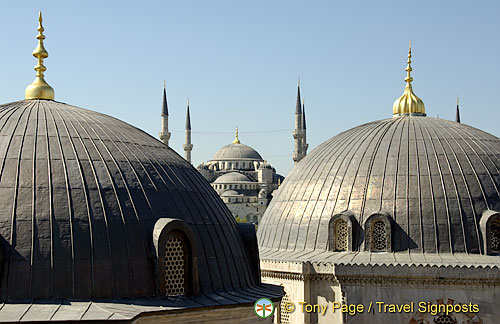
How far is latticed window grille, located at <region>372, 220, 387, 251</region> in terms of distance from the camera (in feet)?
75.8

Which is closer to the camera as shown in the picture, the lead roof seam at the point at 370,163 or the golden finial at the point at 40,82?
the golden finial at the point at 40,82

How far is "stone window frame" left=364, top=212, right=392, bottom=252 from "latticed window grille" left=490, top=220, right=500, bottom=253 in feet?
8.57

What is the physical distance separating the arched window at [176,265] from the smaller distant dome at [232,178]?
103201 mm

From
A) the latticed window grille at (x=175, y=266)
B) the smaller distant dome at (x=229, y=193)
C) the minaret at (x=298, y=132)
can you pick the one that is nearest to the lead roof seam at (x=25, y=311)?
the latticed window grille at (x=175, y=266)

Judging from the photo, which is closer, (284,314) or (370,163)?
(284,314)

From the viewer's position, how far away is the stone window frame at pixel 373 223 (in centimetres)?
2289

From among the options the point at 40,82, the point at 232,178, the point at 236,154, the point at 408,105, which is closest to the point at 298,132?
the point at 232,178

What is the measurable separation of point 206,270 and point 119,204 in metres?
1.87

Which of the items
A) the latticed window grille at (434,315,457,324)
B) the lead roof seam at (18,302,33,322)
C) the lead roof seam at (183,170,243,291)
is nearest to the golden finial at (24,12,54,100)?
the lead roof seam at (183,170,243,291)

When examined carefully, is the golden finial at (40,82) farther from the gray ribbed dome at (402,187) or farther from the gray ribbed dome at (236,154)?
the gray ribbed dome at (236,154)

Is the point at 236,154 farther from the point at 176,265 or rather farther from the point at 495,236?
the point at 176,265

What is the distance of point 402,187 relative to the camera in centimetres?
2348

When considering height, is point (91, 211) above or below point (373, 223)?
below

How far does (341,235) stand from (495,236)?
4018 mm
